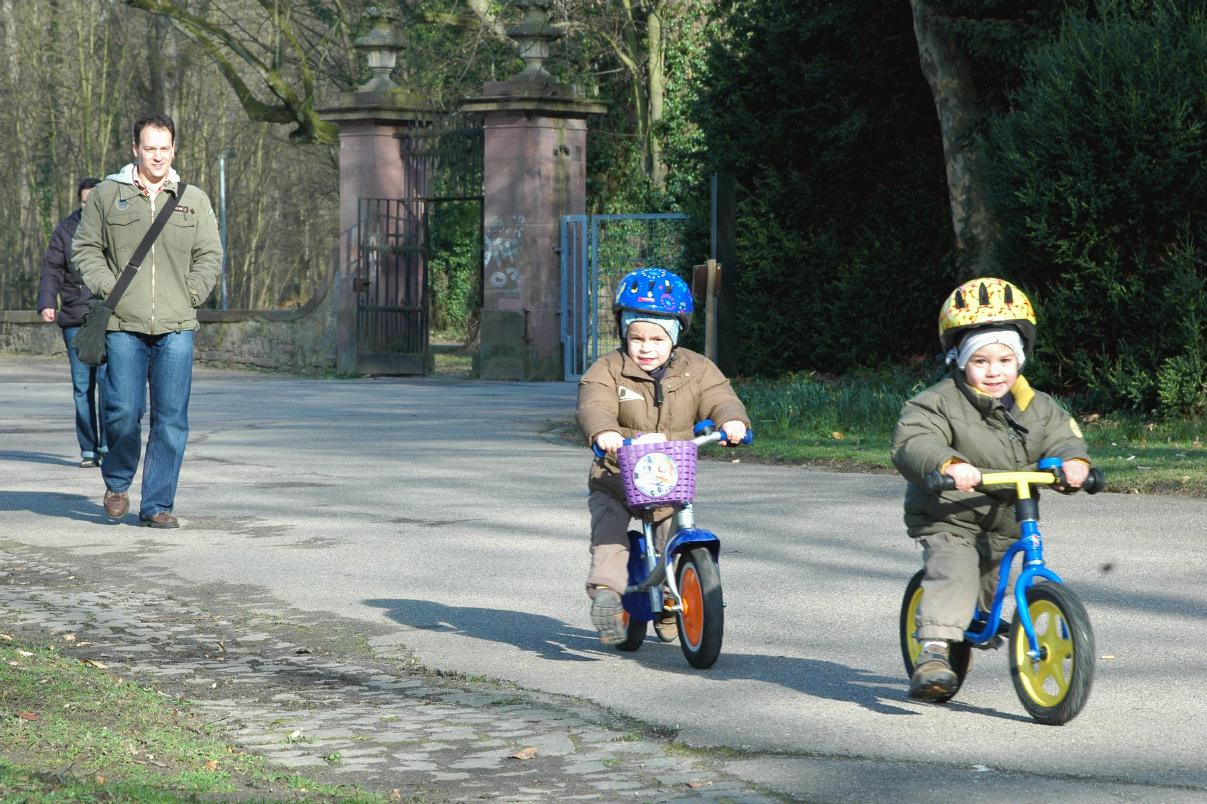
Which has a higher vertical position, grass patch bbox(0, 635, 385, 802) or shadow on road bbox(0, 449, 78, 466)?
shadow on road bbox(0, 449, 78, 466)

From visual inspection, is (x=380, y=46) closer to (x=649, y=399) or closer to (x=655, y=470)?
(x=649, y=399)

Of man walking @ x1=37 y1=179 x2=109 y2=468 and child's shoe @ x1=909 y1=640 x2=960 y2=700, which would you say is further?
man walking @ x1=37 y1=179 x2=109 y2=468

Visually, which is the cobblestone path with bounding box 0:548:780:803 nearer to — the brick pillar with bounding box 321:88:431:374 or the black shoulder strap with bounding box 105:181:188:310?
the black shoulder strap with bounding box 105:181:188:310

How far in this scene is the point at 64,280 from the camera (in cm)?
1338

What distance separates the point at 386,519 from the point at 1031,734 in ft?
18.4

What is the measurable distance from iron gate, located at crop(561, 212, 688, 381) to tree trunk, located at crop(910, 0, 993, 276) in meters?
4.87

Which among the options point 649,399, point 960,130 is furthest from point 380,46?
point 649,399

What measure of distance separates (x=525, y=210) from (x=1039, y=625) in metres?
18.6

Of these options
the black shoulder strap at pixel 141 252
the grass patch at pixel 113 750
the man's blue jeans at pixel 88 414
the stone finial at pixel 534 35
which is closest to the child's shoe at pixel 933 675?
the grass patch at pixel 113 750

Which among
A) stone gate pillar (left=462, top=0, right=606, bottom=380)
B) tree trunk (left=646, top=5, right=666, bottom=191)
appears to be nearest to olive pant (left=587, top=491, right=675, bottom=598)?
stone gate pillar (left=462, top=0, right=606, bottom=380)

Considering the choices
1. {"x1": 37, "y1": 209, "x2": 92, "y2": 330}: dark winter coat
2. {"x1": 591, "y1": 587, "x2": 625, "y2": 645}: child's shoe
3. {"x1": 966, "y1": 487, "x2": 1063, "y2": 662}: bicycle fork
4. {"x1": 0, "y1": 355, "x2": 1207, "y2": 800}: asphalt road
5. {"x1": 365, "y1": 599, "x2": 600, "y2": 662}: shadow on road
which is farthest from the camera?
{"x1": 37, "y1": 209, "x2": 92, "y2": 330}: dark winter coat

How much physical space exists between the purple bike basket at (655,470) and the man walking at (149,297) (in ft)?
14.3

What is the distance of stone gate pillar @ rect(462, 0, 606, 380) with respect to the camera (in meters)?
23.4

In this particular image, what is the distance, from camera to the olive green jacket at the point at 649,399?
250 inches
